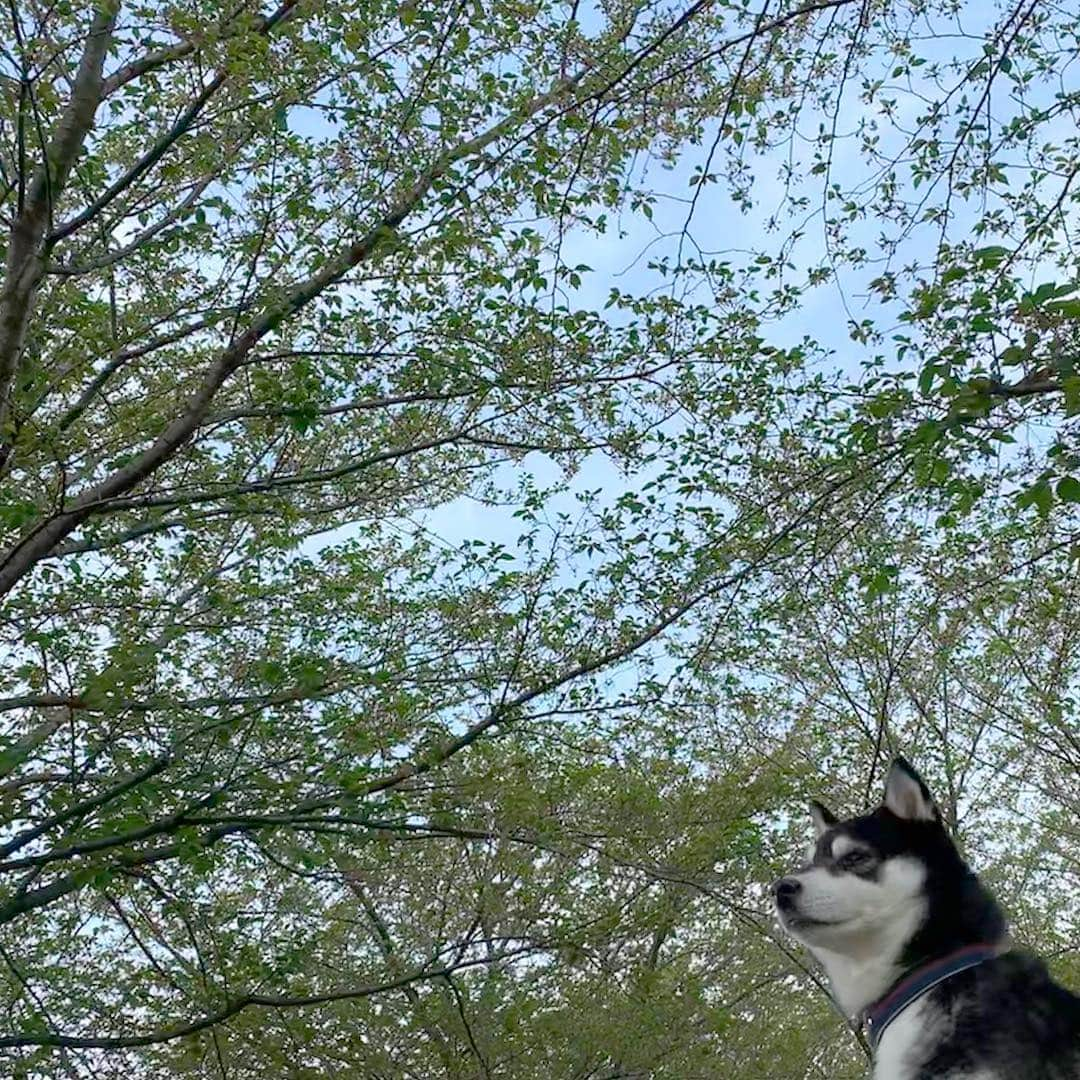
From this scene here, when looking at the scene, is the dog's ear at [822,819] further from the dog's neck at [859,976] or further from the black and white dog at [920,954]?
the dog's neck at [859,976]

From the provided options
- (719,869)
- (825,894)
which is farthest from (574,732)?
(825,894)

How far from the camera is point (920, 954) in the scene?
3.50 metres

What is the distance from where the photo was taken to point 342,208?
27.5ft

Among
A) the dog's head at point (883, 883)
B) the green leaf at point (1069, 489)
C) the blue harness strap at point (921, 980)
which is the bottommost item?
the blue harness strap at point (921, 980)

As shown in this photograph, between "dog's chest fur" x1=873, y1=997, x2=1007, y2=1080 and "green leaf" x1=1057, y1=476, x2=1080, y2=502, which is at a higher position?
"green leaf" x1=1057, y1=476, x2=1080, y2=502

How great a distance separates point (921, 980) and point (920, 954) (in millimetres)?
145

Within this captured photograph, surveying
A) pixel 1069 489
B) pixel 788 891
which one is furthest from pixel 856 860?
pixel 1069 489

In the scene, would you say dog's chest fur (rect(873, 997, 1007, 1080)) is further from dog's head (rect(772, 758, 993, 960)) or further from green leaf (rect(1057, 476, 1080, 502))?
green leaf (rect(1057, 476, 1080, 502))

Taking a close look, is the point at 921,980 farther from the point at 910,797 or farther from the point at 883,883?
the point at 910,797

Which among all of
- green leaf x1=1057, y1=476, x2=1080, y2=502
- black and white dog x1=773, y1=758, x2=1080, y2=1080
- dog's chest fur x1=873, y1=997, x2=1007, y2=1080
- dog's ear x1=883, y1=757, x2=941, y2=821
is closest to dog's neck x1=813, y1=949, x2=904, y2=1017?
black and white dog x1=773, y1=758, x2=1080, y2=1080

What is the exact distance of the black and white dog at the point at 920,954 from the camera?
10.1 ft

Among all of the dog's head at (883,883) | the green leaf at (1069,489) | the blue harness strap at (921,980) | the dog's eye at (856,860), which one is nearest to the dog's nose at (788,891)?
the dog's head at (883,883)

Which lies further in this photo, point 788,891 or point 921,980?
point 788,891

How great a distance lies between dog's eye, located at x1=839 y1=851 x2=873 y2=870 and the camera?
365 cm
